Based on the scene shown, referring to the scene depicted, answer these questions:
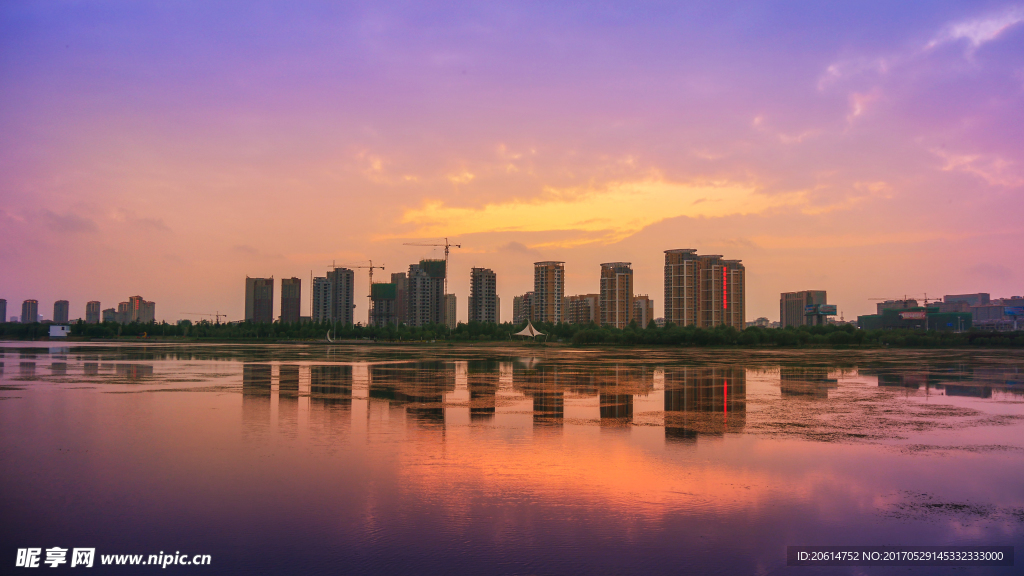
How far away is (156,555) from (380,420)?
968 centimetres

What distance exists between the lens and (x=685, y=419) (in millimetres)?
18156

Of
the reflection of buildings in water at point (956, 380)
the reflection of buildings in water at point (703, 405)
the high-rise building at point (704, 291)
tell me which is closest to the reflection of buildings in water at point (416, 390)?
the reflection of buildings in water at point (703, 405)

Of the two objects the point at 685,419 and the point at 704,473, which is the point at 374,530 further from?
the point at 685,419

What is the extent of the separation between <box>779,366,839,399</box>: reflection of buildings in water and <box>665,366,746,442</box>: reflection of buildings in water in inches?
76.1

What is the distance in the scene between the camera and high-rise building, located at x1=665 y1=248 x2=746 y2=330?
153 meters

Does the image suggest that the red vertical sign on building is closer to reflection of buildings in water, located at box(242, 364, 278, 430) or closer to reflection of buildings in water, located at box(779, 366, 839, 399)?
reflection of buildings in water, located at box(779, 366, 839, 399)

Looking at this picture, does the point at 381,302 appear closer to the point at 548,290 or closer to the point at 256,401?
the point at 548,290

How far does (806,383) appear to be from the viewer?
100 feet

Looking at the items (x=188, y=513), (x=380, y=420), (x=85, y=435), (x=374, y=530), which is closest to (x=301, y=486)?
(x=188, y=513)

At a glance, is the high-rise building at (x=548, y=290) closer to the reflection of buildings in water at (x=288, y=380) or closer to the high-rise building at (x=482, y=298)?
the high-rise building at (x=482, y=298)

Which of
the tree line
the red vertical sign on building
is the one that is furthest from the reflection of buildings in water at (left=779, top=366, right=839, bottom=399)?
the red vertical sign on building

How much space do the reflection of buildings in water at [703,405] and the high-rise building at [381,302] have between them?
501ft

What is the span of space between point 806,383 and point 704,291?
421ft

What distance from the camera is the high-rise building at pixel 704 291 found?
153 metres
